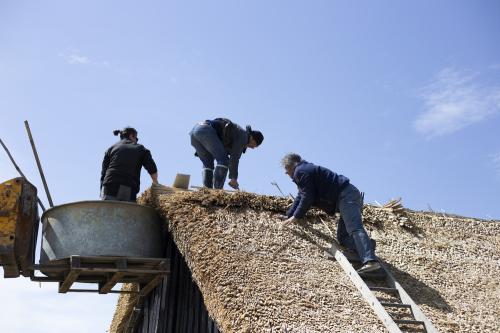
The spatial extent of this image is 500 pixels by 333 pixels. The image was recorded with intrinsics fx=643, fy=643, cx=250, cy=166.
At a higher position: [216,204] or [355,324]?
[216,204]

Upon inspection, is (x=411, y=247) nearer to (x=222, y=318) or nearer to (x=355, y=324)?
(x=355, y=324)

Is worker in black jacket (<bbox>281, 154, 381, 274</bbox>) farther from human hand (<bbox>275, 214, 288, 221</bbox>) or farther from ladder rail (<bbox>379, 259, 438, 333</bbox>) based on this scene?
ladder rail (<bbox>379, 259, 438, 333</bbox>)

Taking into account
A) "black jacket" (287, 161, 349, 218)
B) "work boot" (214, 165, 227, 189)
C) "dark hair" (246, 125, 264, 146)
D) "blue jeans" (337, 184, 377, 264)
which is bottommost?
"blue jeans" (337, 184, 377, 264)

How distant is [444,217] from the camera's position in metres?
8.30

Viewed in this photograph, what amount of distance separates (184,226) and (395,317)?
2.17 metres

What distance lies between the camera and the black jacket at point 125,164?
23.3ft

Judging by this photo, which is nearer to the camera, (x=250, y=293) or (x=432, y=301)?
(x=250, y=293)

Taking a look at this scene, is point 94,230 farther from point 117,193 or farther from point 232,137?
point 232,137

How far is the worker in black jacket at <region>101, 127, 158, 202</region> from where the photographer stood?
7055mm

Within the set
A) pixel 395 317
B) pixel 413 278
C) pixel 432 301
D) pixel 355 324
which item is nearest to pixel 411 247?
pixel 413 278

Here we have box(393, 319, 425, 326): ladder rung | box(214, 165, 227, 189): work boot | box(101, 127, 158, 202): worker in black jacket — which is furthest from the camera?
box(214, 165, 227, 189): work boot

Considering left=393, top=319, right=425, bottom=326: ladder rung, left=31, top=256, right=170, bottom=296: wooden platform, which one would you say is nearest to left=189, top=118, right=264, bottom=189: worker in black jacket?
left=31, top=256, right=170, bottom=296: wooden platform

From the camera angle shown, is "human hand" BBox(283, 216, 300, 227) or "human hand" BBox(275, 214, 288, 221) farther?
"human hand" BBox(275, 214, 288, 221)

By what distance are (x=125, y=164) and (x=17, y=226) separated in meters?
1.41
